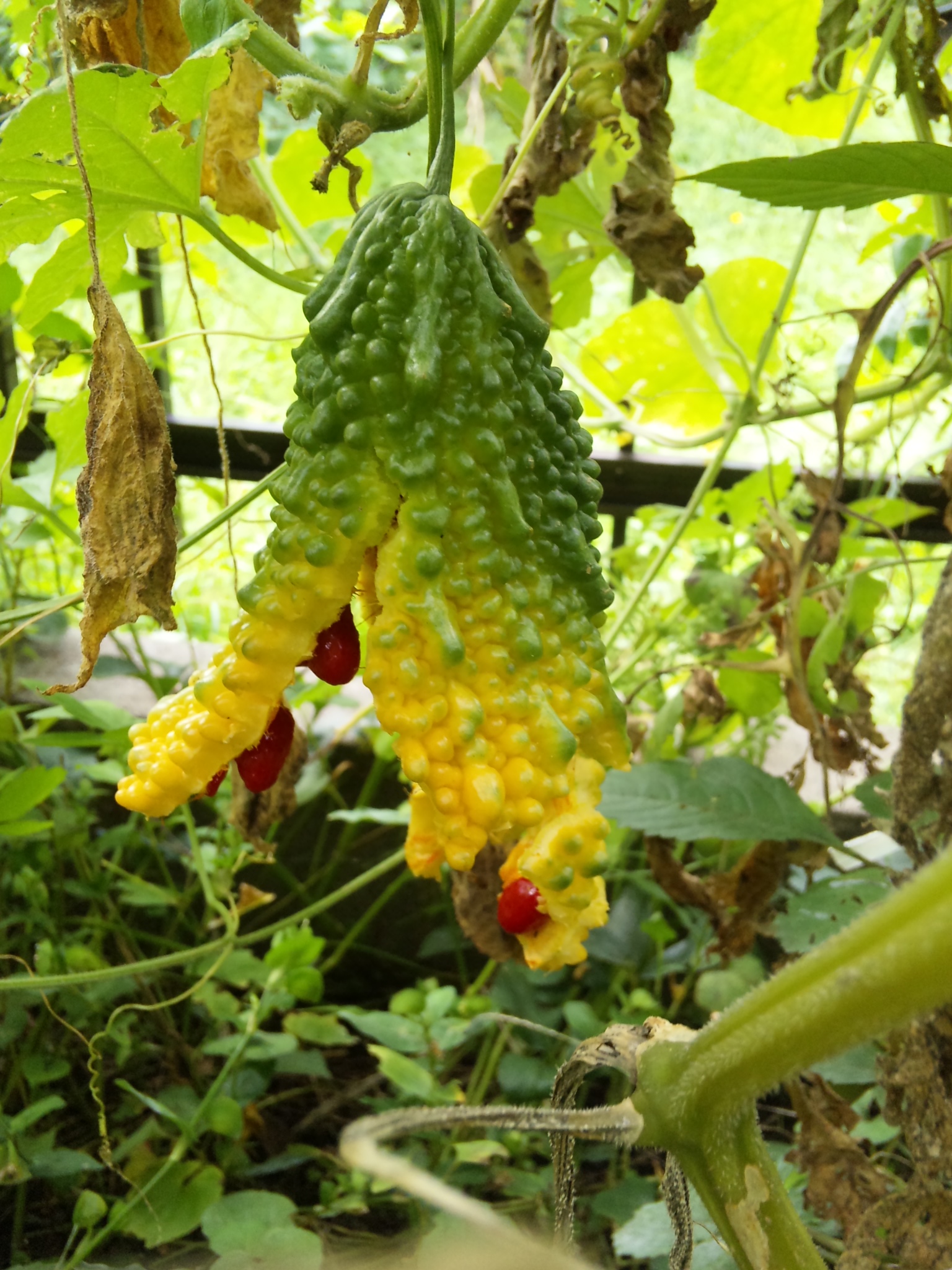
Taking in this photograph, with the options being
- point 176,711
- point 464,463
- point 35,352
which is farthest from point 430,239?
point 35,352

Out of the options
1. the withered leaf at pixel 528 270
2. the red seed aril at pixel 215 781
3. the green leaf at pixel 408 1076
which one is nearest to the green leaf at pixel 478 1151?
the green leaf at pixel 408 1076

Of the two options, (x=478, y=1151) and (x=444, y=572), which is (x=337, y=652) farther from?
(x=478, y=1151)

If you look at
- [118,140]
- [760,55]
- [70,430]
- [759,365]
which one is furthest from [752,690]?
[118,140]

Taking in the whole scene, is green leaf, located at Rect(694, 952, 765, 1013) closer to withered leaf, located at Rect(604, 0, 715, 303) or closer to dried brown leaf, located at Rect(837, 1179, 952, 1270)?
dried brown leaf, located at Rect(837, 1179, 952, 1270)

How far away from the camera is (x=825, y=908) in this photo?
2.66 feet

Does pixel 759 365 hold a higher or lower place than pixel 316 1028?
higher

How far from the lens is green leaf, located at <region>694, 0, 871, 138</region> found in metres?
0.82

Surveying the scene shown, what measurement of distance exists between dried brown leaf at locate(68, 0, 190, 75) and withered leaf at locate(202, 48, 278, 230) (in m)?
0.04

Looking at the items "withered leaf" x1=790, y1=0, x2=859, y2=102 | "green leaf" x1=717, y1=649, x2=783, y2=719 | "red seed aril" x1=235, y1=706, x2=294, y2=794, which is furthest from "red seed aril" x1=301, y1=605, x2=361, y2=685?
"green leaf" x1=717, y1=649, x2=783, y2=719

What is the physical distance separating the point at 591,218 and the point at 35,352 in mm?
476

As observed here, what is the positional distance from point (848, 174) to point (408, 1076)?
764 millimetres

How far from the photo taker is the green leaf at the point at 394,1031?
97 centimetres

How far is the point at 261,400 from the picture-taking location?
1784 millimetres

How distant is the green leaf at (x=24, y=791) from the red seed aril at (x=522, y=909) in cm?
51
